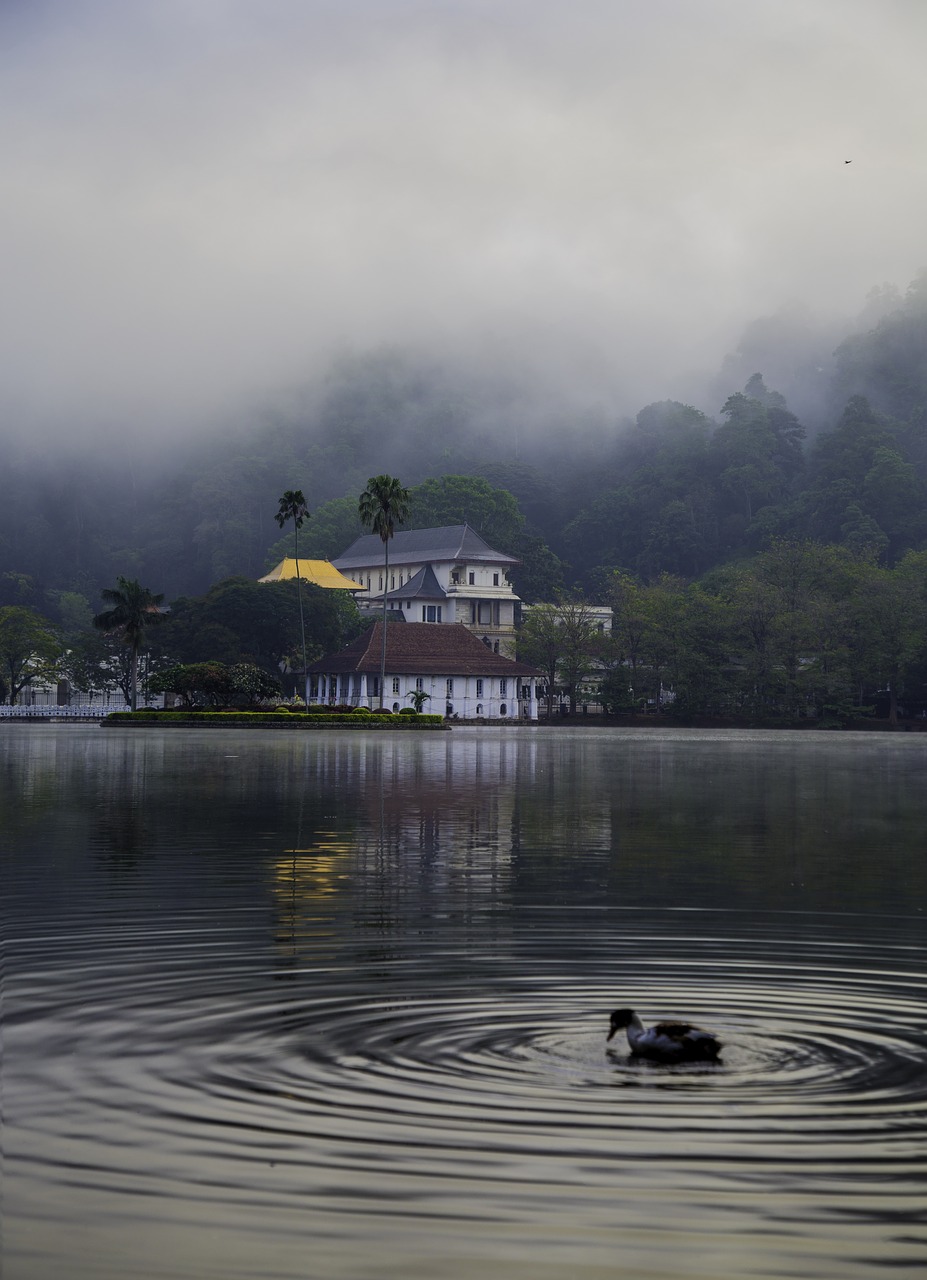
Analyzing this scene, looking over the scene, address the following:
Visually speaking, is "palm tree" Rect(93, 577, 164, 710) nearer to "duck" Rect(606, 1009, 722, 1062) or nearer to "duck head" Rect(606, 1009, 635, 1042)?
"duck head" Rect(606, 1009, 635, 1042)

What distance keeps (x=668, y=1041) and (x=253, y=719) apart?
74.4 meters

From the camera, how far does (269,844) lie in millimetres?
18625

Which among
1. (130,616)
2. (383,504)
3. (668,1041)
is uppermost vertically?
(383,504)

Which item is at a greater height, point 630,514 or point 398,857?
Result: point 630,514

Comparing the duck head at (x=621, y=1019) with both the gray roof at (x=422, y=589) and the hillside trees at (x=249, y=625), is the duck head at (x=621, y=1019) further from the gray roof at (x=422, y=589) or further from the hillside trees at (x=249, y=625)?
the gray roof at (x=422, y=589)

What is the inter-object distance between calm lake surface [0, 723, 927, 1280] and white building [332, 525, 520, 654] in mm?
127920

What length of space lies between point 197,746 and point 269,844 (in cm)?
3826

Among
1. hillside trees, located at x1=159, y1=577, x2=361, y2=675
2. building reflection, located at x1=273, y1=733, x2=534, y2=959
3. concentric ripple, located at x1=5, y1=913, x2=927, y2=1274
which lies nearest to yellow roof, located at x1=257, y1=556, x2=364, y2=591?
hillside trees, located at x1=159, y1=577, x2=361, y2=675

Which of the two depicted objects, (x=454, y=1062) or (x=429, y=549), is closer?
(x=454, y=1062)

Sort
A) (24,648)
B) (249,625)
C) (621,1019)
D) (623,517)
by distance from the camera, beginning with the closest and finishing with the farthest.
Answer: (621,1019), (249,625), (24,648), (623,517)

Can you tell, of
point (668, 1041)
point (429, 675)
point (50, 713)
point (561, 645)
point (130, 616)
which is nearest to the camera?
point (668, 1041)

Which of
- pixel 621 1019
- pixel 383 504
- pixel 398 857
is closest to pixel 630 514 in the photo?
pixel 383 504

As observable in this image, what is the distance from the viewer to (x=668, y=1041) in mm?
7453

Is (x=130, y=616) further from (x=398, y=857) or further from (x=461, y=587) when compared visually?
(x=398, y=857)
